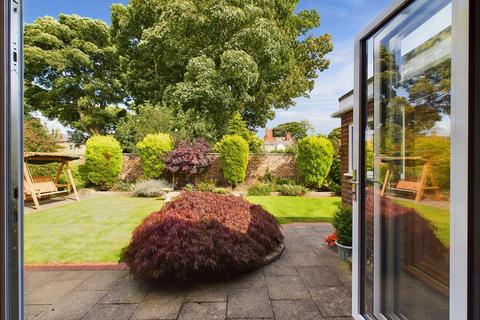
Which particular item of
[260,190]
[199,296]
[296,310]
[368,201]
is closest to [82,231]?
[199,296]

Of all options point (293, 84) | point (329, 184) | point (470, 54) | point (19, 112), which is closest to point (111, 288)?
point (19, 112)

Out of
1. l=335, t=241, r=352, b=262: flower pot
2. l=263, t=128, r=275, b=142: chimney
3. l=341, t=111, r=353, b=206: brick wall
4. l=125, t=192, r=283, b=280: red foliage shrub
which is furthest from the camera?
l=263, t=128, r=275, b=142: chimney

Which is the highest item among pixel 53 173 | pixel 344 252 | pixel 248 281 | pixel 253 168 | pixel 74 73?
pixel 74 73

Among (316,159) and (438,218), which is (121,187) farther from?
(438,218)

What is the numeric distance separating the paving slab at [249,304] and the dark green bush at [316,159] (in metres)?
6.79

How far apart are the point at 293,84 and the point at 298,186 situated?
6784 millimetres

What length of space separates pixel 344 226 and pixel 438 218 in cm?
196

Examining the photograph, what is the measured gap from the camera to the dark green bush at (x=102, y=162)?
9.09 meters

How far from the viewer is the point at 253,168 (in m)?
10.0

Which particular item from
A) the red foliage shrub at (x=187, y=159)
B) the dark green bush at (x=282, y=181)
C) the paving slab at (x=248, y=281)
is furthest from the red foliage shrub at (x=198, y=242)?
the dark green bush at (x=282, y=181)

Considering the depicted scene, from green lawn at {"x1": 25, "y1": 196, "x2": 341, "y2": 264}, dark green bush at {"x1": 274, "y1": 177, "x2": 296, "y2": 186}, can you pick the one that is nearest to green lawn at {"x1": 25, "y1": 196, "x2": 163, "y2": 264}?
green lawn at {"x1": 25, "y1": 196, "x2": 341, "y2": 264}

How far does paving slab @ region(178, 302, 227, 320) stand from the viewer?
2105 millimetres

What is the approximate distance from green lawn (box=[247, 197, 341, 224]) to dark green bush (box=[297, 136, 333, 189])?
3.43 feet

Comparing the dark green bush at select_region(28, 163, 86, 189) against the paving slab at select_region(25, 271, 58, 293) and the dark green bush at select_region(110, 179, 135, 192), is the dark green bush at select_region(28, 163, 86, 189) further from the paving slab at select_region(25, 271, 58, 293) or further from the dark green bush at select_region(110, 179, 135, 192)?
the paving slab at select_region(25, 271, 58, 293)
